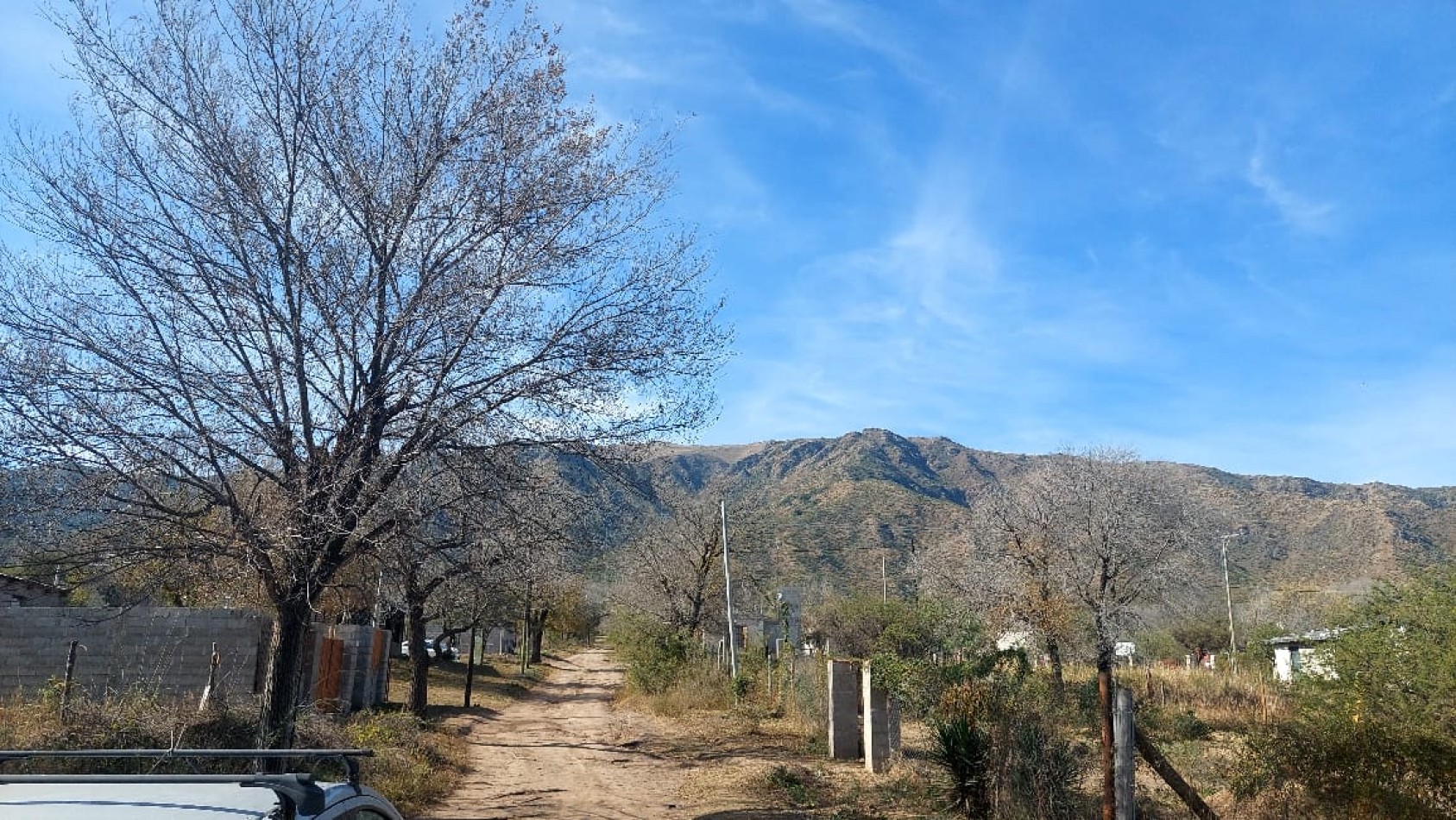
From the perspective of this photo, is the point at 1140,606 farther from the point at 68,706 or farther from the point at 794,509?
the point at 794,509

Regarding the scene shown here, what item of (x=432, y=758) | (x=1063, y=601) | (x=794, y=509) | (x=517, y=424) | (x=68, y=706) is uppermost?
(x=794, y=509)

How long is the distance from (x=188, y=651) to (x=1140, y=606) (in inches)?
932

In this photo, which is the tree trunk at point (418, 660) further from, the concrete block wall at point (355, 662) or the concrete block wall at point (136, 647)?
the concrete block wall at point (136, 647)

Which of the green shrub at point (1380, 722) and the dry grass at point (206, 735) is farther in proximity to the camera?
the dry grass at point (206, 735)

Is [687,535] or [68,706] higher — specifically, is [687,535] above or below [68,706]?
above

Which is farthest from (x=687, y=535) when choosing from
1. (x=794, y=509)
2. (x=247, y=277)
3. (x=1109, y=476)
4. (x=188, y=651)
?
(x=794, y=509)

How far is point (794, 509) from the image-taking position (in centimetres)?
8431

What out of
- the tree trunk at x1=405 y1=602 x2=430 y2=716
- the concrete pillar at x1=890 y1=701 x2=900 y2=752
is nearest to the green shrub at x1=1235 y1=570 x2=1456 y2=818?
the concrete pillar at x1=890 y1=701 x2=900 y2=752

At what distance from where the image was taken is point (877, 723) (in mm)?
14406

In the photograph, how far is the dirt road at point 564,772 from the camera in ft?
40.3

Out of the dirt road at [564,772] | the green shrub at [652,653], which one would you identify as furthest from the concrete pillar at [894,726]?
the green shrub at [652,653]

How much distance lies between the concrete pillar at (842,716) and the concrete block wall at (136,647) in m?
10.6

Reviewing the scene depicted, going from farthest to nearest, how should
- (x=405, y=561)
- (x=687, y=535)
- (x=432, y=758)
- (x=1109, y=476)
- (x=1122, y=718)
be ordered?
(x=687, y=535) → (x=1109, y=476) → (x=432, y=758) → (x=405, y=561) → (x=1122, y=718)

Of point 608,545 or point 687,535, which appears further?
point 687,535
